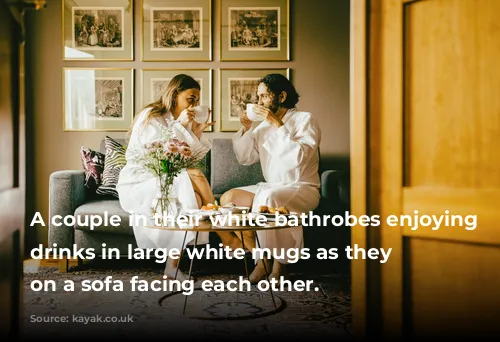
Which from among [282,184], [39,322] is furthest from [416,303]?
[282,184]

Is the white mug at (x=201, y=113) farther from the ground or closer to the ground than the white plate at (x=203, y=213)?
farther from the ground

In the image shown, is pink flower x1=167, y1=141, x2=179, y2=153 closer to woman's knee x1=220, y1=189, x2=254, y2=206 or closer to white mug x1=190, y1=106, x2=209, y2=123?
white mug x1=190, y1=106, x2=209, y2=123

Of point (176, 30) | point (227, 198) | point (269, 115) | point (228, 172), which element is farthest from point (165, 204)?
point (176, 30)

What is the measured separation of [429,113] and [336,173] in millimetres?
2264

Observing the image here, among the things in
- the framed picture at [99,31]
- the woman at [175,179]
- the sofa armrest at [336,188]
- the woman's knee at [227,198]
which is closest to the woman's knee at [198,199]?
the woman at [175,179]

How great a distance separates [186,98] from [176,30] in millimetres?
1079

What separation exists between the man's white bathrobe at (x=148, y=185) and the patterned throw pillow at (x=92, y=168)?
0.34 m

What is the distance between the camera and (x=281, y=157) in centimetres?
336

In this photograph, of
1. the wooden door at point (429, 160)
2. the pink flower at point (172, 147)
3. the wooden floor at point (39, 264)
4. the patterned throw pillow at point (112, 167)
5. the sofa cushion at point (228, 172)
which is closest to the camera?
the wooden door at point (429, 160)

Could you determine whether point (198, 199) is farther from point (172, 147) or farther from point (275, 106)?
point (275, 106)

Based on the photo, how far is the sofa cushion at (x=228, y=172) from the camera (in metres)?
3.89

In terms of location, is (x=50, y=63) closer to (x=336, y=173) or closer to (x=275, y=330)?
(x=336, y=173)

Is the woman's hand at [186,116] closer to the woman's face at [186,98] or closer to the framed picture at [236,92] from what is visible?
the woman's face at [186,98]

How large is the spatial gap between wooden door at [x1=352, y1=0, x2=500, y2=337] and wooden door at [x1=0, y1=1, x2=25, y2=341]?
946mm
